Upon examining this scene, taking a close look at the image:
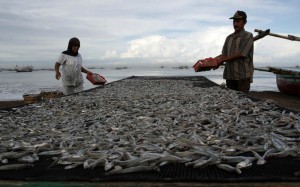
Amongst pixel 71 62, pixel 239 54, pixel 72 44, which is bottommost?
pixel 71 62

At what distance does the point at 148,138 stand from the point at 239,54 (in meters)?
4.27

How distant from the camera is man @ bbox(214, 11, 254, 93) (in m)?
7.57

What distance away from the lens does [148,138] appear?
4.10m

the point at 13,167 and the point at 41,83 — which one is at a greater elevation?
the point at 13,167

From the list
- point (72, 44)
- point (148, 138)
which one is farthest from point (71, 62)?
point (148, 138)

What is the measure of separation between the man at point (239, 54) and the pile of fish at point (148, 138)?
3.97 ft

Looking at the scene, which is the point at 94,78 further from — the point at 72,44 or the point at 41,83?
the point at 41,83

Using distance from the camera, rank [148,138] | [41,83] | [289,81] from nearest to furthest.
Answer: [148,138], [289,81], [41,83]

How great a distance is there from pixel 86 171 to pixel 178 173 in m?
0.77

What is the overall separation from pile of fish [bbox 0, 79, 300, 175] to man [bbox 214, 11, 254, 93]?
121cm

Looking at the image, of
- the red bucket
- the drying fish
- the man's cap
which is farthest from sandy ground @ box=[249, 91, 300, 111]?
the drying fish

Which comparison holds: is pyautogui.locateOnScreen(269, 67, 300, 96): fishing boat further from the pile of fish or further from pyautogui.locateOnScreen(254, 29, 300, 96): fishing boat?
the pile of fish

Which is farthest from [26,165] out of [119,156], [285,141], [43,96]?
[43,96]

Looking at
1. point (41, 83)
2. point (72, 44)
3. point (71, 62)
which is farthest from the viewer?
point (41, 83)
